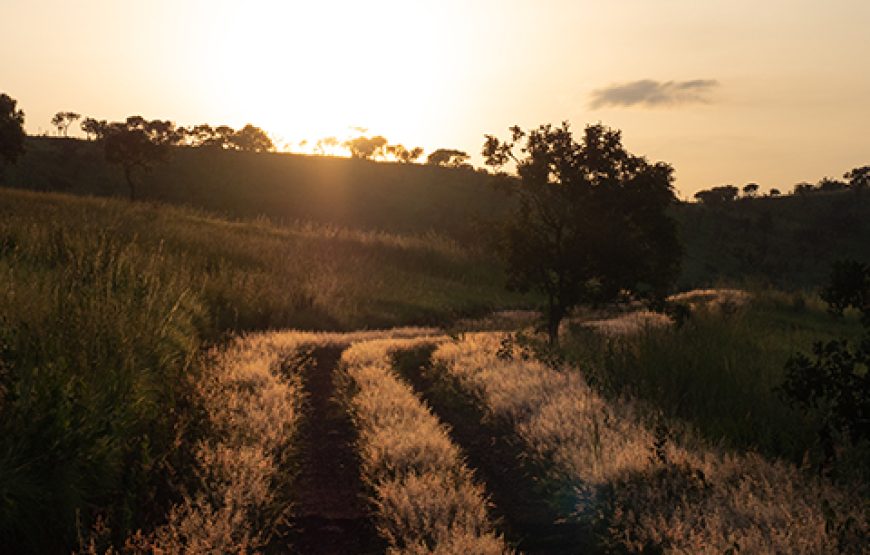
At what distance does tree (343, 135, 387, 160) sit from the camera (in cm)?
15925

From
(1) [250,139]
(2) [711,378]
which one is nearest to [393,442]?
(2) [711,378]

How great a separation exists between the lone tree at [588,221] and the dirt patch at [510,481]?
4273 mm

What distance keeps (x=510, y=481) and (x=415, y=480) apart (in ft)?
5.04

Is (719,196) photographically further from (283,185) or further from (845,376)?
(845,376)

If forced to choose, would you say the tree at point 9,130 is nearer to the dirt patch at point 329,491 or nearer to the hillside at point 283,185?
the hillside at point 283,185

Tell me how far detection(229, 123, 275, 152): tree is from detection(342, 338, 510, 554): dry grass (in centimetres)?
14119

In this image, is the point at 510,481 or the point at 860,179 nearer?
the point at 510,481

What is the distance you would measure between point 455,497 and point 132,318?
4.94 m

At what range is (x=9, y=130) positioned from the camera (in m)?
53.2

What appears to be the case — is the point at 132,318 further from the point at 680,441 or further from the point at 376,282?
the point at 376,282

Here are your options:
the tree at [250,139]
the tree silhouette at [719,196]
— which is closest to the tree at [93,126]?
the tree at [250,139]

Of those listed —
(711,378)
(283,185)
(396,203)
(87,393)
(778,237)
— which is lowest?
(711,378)

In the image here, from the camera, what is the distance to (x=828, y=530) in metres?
5.24

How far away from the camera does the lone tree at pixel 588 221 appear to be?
532 inches
